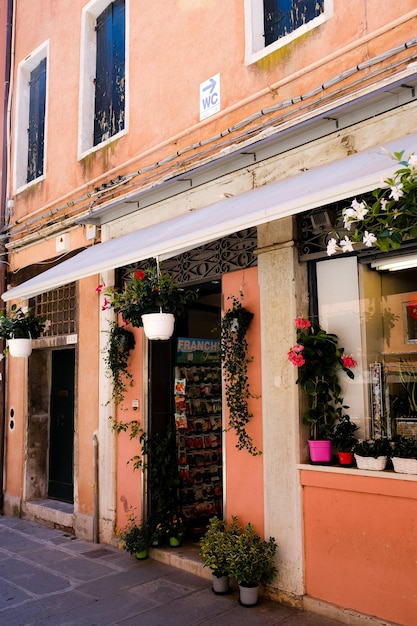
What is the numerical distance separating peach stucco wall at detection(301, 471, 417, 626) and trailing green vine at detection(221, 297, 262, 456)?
79cm

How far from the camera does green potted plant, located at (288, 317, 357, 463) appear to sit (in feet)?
16.1

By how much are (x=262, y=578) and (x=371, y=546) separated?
108cm

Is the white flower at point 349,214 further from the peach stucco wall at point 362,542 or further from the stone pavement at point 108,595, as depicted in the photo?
the stone pavement at point 108,595

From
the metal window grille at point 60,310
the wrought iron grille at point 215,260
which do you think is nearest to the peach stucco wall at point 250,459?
the wrought iron grille at point 215,260

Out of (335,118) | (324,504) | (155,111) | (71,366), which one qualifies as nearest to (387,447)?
(324,504)

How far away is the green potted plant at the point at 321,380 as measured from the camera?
4.90m

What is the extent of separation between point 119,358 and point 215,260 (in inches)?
72.3

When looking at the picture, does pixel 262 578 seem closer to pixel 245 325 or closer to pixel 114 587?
pixel 114 587

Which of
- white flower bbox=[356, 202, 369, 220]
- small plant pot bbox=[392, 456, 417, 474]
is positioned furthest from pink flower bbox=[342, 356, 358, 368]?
white flower bbox=[356, 202, 369, 220]

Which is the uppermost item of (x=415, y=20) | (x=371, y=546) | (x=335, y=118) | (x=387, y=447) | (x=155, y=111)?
(x=155, y=111)

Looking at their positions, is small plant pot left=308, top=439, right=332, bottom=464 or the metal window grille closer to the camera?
small plant pot left=308, top=439, right=332, bottom=464

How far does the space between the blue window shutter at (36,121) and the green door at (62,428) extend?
3176 mm

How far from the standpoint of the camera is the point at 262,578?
16.2 feet

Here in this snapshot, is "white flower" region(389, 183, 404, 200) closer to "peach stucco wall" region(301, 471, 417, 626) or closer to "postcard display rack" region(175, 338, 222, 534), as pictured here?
"peach stucco wall" region(301, 471, 417, 626)
